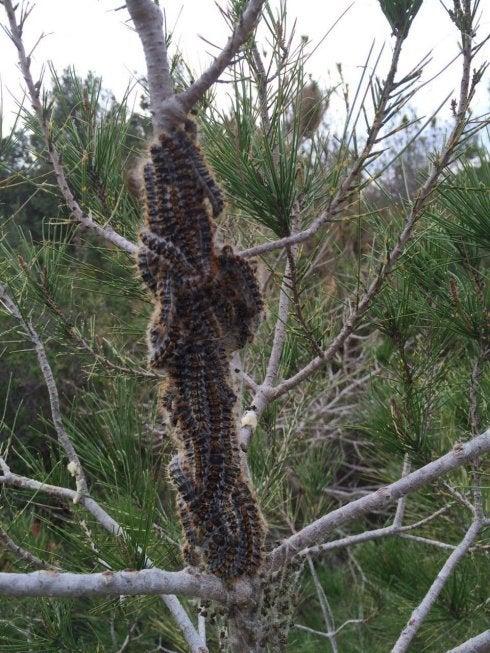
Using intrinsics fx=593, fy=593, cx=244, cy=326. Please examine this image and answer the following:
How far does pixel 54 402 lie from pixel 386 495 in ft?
1.51

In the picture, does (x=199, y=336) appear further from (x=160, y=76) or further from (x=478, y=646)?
(x=478, y=646)

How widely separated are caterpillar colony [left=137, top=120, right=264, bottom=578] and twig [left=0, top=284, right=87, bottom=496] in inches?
7.0

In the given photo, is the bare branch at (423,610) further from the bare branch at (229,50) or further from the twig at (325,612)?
the bare branch at (229,50)

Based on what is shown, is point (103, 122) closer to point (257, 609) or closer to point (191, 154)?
point (191, 154)

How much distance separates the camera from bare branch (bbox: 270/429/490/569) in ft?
2.11

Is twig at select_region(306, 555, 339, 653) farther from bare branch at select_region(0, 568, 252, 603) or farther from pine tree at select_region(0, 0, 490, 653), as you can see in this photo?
bare branch at select_region(0, 568, 252, 603)

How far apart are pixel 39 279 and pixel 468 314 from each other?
71 cm

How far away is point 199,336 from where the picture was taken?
626mm

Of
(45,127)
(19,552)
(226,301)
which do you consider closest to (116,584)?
(19,552)

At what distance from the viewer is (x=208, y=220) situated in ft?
1.97

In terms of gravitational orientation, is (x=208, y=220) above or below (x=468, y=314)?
above

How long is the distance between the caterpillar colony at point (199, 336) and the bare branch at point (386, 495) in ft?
0.21

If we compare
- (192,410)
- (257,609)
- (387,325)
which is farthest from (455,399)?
(192,410)

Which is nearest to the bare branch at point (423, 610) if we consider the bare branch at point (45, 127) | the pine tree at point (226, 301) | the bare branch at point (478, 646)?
the pine tree at point (226, 301)
